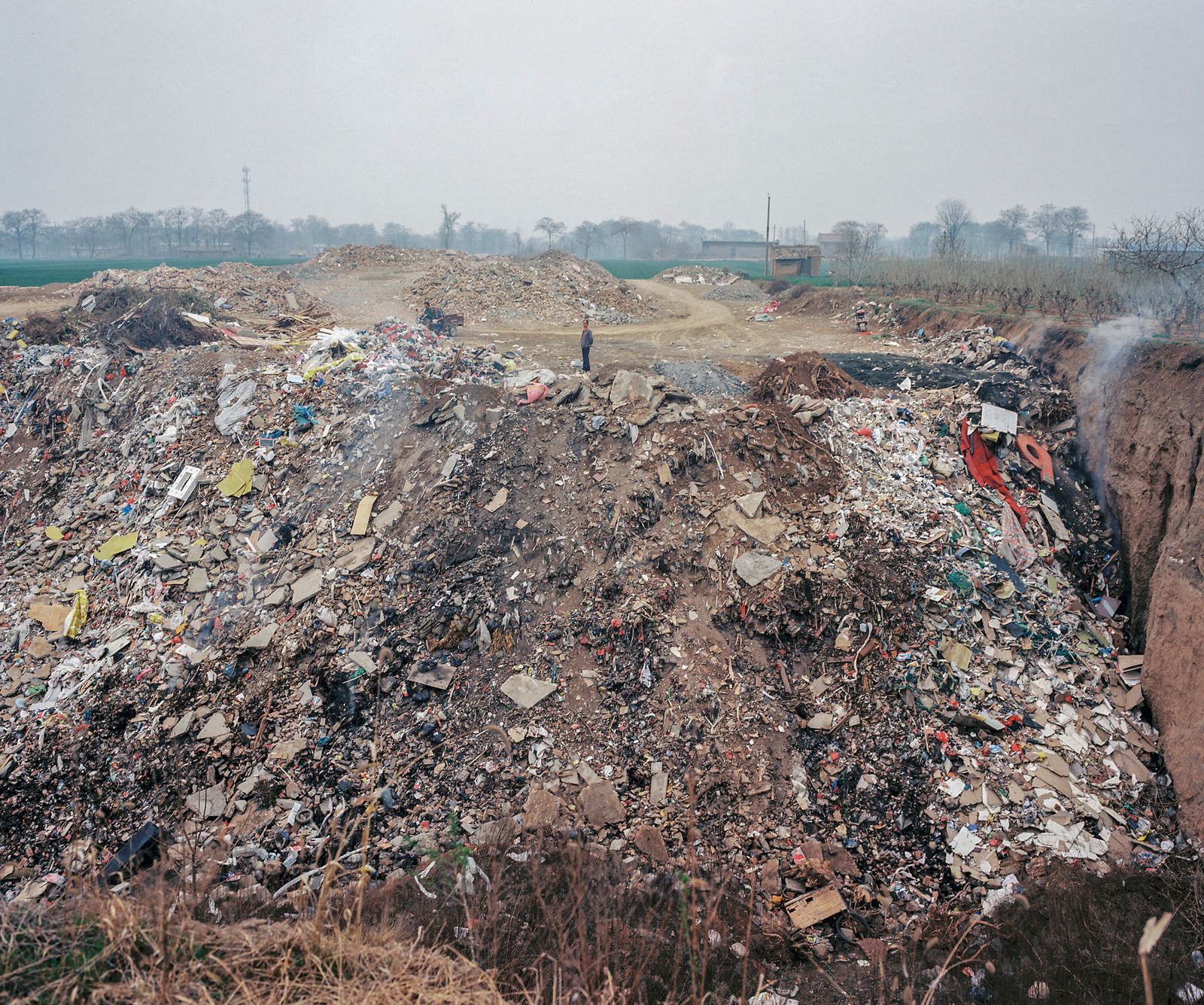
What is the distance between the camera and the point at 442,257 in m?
23.9

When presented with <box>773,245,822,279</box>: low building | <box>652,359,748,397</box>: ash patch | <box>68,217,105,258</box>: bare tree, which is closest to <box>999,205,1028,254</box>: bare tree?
<box>773,245,822,279</box>: low building

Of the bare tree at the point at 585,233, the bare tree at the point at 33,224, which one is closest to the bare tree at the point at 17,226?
the bare tree at the point at 33,224

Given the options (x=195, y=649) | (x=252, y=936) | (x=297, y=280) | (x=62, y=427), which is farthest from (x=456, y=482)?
(x=297, y=280)

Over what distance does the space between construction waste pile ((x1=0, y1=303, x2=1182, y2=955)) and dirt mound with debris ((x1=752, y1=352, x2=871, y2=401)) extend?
0.23 m

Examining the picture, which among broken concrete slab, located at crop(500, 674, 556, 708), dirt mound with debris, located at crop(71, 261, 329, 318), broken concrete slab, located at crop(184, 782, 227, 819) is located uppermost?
dirt mound with debris, located at crop(71, 261, 329, 318)

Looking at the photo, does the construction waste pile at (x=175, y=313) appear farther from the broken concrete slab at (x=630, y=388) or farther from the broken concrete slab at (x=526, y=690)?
the broken concrete slab at (x=526, y=690)

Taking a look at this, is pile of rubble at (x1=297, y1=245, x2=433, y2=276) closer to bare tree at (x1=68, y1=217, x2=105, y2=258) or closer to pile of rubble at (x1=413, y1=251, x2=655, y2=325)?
pile of rubble at (x1=413, y1=251, x2=655, y2=325)

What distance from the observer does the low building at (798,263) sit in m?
31.0

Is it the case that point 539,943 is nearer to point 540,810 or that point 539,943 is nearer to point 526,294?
point 540,810

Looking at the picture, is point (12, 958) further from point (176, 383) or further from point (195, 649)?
point (176, 383)

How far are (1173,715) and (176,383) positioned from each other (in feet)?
43.0

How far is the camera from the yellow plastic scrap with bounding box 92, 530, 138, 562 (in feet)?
24.0

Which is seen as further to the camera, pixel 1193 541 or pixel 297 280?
pixel 297 280

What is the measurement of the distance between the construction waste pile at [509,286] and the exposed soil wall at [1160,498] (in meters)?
10.4
